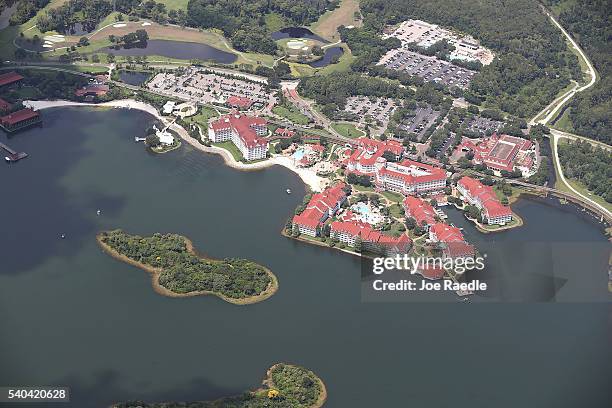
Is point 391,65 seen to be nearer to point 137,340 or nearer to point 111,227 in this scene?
point 111,227

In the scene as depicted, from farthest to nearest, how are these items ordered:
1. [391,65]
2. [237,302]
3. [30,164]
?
[391,65] → [30,164] → [237,302]

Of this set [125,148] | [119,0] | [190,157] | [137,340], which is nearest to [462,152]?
[190,157]

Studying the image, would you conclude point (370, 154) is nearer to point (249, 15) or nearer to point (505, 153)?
point (505, 153)

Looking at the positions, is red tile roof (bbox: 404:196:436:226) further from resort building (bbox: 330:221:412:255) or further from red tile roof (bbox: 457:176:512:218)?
red tile roof (bbox: 457:176:512:218)

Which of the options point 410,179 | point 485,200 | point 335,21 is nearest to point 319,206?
point 410,179

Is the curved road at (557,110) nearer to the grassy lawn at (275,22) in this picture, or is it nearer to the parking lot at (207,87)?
the parking lot at (207,87)

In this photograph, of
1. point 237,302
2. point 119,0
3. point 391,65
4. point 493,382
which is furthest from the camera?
point 119,0
